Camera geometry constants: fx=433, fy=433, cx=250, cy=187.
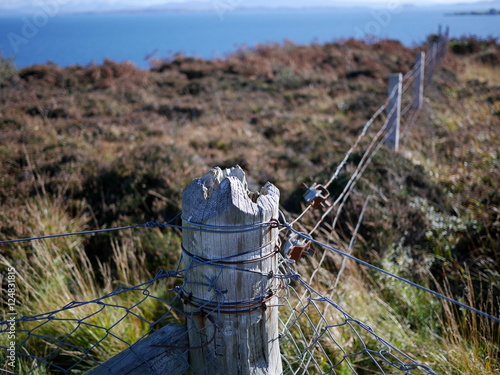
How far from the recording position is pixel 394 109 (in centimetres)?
507

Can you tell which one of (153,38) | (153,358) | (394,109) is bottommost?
(153,358)

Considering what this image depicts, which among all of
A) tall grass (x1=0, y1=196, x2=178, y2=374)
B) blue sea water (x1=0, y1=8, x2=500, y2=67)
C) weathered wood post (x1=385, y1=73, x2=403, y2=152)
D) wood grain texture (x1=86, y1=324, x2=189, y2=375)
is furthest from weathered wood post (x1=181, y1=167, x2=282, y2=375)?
blue sea water (x1=0, y1=8, x2=500, y2=67)

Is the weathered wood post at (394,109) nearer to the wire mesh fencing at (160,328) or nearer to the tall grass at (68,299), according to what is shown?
the wire mesh fencing at (160,328)

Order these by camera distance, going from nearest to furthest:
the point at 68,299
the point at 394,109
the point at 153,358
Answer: the point at 153,358, the point at 68,299, the point at 394,109

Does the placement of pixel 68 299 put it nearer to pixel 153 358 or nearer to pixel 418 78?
pixel 153 358

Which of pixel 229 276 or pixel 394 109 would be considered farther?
pixel 394 109

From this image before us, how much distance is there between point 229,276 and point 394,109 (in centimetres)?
430

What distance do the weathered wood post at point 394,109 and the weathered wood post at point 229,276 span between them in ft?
13.1

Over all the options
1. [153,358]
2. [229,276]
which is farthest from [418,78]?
[153,358]

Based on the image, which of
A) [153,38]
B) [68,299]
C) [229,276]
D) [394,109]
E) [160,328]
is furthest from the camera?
[153,38]

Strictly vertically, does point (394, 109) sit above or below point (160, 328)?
above

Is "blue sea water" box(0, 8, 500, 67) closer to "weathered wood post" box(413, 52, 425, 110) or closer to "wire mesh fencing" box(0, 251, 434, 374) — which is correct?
"weathered wood post" box(413, 52, 425, 110)

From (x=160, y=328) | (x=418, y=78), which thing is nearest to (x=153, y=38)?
(x=418, y=78)

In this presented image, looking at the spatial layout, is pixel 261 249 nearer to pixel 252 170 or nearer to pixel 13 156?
pixel 252 170
